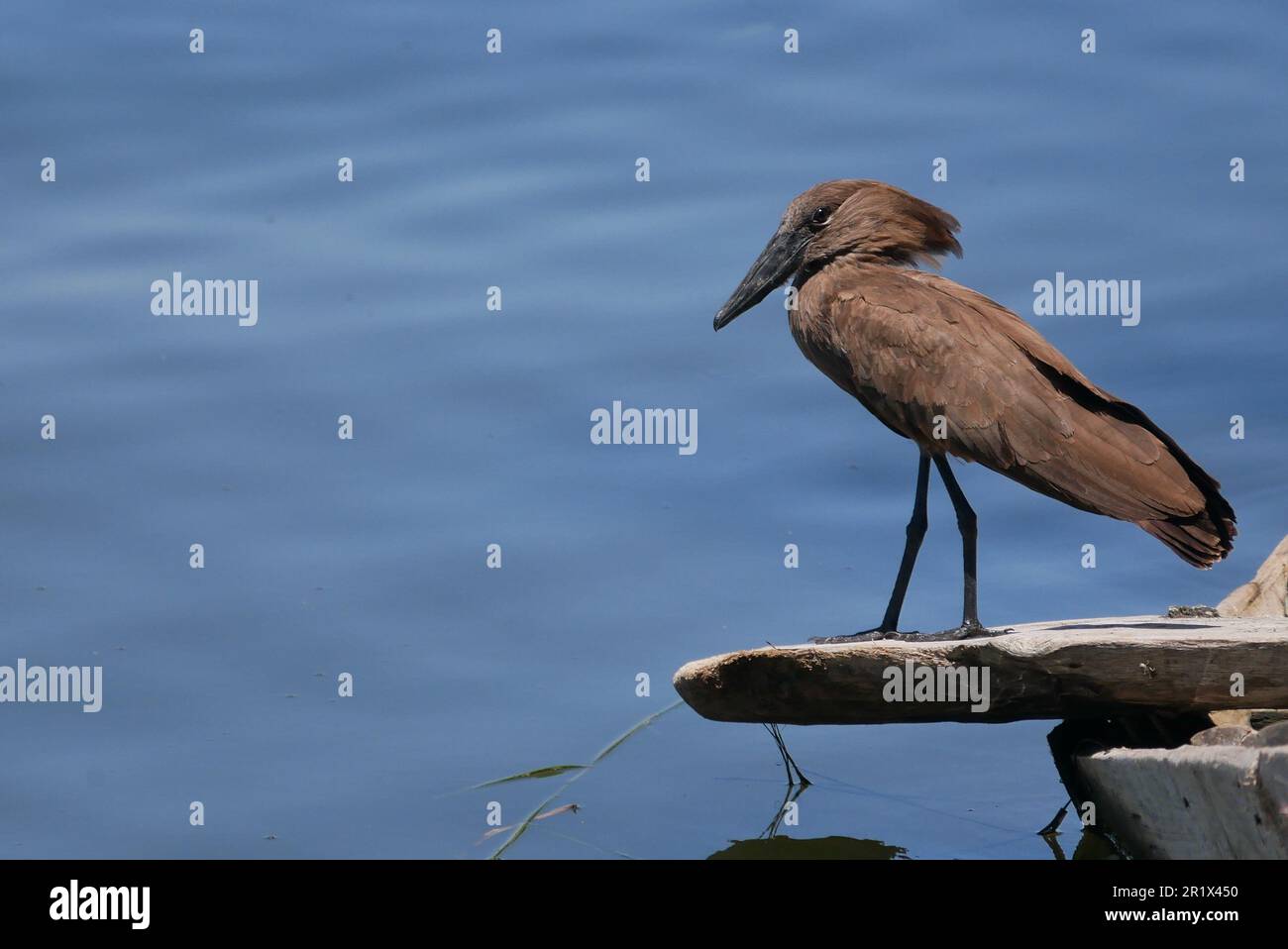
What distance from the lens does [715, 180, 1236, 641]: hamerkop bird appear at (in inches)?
362

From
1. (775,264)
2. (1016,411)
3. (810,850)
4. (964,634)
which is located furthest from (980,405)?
(810,850)

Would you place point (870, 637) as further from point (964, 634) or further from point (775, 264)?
point (775, 264)

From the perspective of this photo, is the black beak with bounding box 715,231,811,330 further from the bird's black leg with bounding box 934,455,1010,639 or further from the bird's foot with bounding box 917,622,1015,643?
the bird's foot with bounding box 917,622,1015,643

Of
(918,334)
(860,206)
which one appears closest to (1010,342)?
(918,334)

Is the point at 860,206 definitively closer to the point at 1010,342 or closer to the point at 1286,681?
the point at 1010,342

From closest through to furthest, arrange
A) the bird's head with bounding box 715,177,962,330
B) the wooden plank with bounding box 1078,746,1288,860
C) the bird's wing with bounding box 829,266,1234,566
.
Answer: the wooden plank with bounding box 1078,746,1288,860
the bird's wing with bounding box 829,266,1234,566
the bird's head with bounding box 715,177,962,330

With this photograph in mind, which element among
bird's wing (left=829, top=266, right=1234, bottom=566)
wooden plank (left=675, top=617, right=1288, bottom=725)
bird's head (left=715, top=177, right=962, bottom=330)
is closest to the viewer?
wooden plank (left=675, top=617, right=1288, bottom=725)

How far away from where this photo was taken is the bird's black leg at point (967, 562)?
374 inches

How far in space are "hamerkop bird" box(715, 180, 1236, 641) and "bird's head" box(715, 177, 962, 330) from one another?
43 millimetres

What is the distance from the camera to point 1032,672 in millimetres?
8898

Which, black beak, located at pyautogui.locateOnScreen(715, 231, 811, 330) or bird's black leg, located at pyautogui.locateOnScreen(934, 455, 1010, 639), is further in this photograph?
black beak, located at pyautogui.locateOnScreen(715, 231, 811, 330)

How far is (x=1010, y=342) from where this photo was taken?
9.62 m

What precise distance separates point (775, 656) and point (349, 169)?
10400 millimetres

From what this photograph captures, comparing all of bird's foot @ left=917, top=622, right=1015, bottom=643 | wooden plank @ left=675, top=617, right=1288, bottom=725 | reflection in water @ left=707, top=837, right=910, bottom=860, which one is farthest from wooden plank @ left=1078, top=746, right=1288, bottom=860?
reflection in water @ left=707, top=837, right=910, bottom=860
